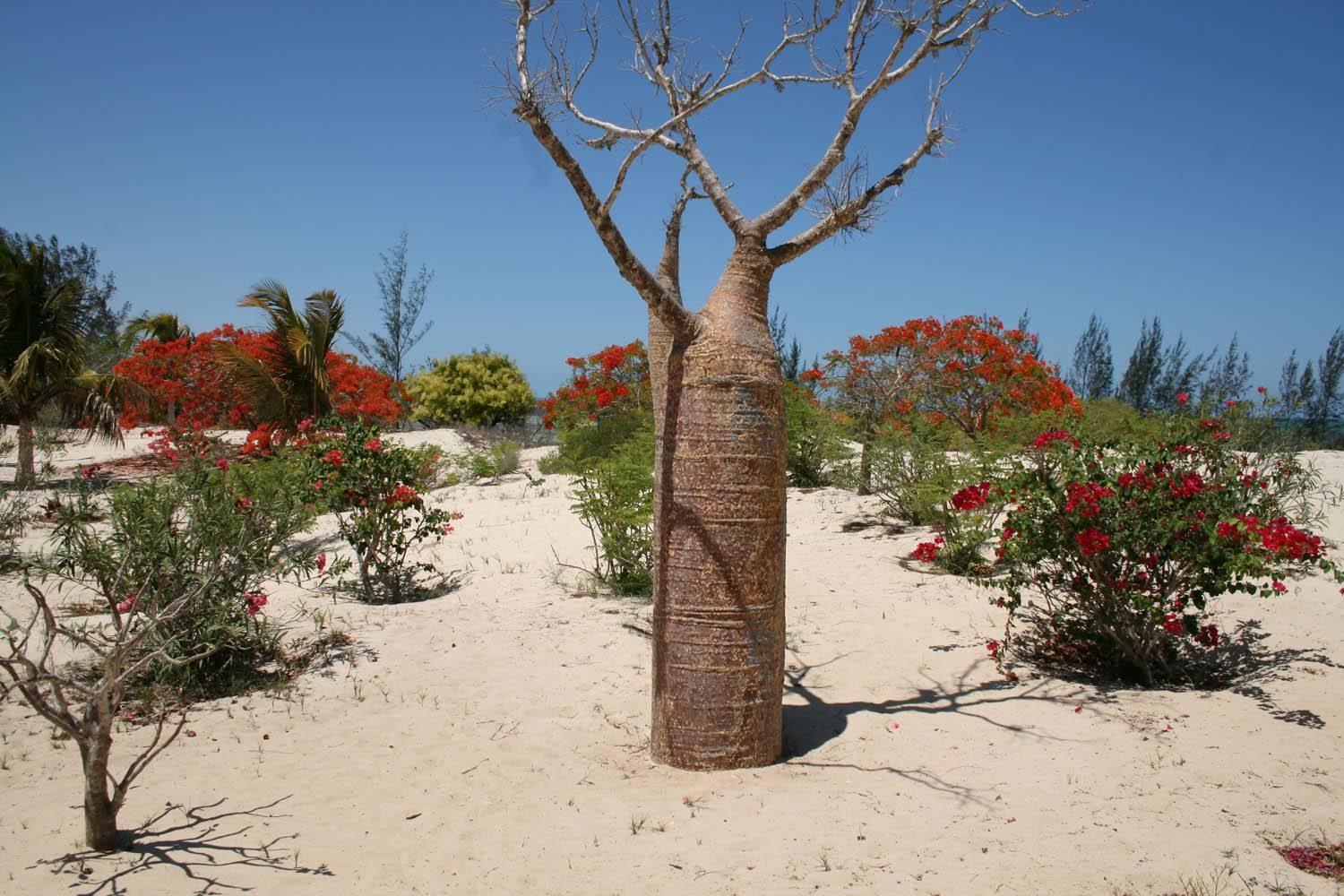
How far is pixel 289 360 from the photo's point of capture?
11633mm

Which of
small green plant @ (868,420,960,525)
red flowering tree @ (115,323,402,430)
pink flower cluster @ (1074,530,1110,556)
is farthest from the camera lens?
red flowering tree @ (115,323,402,430)

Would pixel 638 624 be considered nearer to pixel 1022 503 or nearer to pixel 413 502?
pixel 413 502

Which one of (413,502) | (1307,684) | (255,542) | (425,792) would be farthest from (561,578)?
(1307,684)

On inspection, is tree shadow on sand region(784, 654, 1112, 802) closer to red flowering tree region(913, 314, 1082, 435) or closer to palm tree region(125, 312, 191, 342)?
red flowering tree region(913, 314, 1082, 435)

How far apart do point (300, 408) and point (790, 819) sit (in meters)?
10.2

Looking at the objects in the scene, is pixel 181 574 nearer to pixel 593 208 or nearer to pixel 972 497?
pixel 593 208

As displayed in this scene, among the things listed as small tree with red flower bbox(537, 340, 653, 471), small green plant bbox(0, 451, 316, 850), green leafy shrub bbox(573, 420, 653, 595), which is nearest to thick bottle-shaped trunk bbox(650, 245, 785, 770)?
small green plant bbox(0, 451, 316, 850)

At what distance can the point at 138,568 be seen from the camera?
4.71 m

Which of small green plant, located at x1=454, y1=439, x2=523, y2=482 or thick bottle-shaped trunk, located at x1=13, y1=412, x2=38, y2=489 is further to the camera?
small green plant, located at x1=454, y1=439, x2=523, y2=482

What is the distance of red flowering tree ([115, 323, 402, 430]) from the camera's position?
14.7 meters

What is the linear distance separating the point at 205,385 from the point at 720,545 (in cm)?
1475

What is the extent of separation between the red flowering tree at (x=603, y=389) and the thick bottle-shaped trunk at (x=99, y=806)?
10.8m

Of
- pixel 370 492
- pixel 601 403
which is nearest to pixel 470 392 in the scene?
pixel 601 403

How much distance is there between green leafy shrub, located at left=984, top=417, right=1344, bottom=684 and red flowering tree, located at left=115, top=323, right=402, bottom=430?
1183 centimetres
